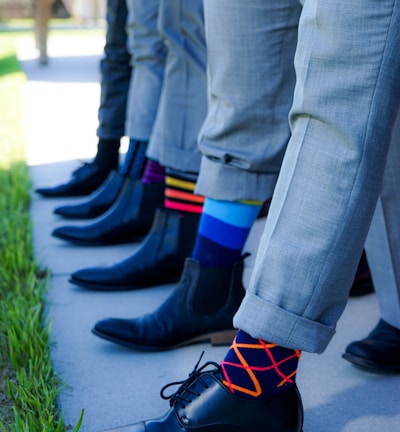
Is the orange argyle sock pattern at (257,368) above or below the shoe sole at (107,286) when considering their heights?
above

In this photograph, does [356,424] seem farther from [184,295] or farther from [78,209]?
[78,209]

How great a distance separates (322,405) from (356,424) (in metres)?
0.08

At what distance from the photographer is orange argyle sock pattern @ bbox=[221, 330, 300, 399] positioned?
1032mm

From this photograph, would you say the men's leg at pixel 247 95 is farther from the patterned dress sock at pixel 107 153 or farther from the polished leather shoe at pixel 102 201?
the patterned dress sock at pixel 107 153

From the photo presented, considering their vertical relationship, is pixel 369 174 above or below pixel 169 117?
above

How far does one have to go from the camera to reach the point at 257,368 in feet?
3.39

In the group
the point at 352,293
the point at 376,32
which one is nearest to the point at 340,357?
the point at 352,293

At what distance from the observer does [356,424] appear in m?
1.19

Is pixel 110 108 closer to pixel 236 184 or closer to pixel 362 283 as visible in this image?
pixel 362 283

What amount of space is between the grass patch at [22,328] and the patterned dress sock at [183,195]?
0.36 metres

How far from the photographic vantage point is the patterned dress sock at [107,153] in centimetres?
271

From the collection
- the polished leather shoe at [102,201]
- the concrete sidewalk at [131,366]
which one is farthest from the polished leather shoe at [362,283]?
the polished leather shoe at [102,201]

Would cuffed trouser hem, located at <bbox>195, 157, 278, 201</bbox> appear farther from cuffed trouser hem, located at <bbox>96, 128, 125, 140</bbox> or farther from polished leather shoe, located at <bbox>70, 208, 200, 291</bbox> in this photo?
cuffed trouser hem, located at <bbox>96, 128, 125, 140</bbox>

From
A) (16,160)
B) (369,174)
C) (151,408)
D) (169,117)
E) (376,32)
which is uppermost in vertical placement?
(376,32)
